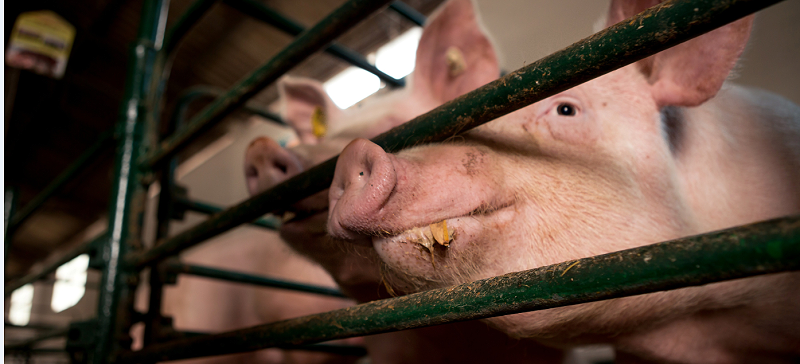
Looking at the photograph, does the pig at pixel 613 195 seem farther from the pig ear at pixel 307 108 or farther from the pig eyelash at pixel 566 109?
the pig ear at pixel 307 108

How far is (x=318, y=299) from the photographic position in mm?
2564

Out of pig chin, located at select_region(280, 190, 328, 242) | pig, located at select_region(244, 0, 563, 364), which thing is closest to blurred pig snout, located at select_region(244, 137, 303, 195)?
pig, located at select_region(244, 0, 563, 364)

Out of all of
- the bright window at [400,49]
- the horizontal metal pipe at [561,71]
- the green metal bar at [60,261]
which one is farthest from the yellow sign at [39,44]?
the horizontal metal pipe at [561,71]

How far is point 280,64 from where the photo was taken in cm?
128

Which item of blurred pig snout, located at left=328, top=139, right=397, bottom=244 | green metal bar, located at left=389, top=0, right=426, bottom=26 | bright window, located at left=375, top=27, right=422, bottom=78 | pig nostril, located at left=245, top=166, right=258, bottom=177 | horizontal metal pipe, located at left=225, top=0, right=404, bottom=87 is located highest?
bright window, located at left=375, top=27, right=422, bottom=78

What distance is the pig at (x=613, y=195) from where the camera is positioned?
86cm

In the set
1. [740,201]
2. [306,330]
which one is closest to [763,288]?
[740,201]

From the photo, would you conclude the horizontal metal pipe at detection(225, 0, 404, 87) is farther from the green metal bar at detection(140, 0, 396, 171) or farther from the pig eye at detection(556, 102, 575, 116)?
the pig eye at detection(556, 102, 575, 116)

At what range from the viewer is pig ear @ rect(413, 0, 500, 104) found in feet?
4.92

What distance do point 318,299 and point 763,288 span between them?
6.19 ft

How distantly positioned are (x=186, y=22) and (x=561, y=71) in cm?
141

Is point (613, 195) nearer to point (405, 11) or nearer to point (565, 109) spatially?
point (565, 109)

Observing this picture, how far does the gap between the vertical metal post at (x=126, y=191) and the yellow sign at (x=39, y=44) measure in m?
1.54

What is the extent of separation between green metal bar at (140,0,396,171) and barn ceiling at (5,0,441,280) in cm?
127
